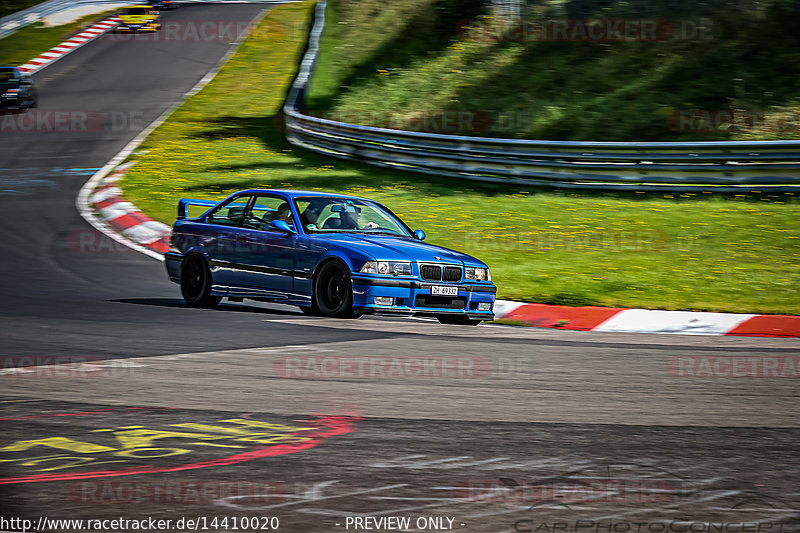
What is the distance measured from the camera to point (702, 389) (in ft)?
23.1

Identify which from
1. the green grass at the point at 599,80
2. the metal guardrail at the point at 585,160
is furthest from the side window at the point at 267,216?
the green grass at the point at 599,80

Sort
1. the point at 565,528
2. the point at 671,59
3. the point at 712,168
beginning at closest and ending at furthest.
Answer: the point at 565,528 → the point at 712,168 → the point at 671,59

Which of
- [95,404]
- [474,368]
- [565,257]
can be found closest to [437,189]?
[565,257]

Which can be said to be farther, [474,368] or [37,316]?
[37,316]

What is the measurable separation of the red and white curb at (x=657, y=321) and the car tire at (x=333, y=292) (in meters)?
1.84

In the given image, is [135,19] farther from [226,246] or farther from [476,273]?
[476,273]

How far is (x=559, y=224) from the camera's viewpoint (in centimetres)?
1656

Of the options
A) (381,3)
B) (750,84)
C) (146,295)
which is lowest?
(146,295)

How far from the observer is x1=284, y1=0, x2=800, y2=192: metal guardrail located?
59.3 ft

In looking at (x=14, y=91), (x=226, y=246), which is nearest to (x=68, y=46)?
(x=14, y=91)

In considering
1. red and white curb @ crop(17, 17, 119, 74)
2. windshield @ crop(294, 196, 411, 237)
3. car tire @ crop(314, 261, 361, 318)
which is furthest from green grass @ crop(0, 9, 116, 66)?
car tire @ crop(314, 261, 361, 318)

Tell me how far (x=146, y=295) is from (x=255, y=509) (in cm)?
851

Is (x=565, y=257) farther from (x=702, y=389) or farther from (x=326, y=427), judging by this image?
(x=326, y=427)

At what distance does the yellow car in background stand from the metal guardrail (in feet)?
84.3
